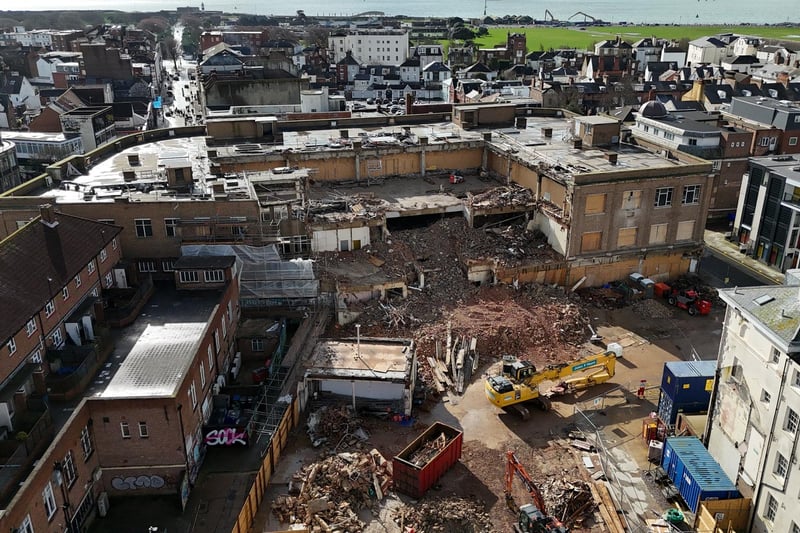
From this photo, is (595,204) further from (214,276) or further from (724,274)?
(214,276)

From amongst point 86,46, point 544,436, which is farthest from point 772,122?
point 86,46

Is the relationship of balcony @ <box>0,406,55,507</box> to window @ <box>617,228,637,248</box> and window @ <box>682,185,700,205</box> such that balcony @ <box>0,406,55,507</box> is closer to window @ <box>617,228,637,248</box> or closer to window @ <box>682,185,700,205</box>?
window @ <box>617,228,637,248</box>

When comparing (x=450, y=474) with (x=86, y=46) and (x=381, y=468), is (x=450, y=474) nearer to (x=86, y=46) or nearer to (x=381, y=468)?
(x=381, y=468)

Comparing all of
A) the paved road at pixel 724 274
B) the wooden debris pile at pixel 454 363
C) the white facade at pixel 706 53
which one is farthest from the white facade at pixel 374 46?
the wooden debris pile at pixel 454 363

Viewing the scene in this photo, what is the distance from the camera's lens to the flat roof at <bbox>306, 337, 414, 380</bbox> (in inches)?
1339

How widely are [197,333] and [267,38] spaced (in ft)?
547

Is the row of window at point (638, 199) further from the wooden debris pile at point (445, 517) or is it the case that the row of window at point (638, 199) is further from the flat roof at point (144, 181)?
the wooden debris pile at point (445, 517)

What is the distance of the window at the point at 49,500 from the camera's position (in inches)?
909

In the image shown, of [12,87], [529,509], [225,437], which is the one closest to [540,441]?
[529,509]

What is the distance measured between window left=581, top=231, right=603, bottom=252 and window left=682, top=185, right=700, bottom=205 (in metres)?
7.33

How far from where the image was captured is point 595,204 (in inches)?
1845

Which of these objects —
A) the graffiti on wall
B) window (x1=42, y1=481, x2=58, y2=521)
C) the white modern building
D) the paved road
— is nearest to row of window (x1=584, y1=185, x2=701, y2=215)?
the paved road

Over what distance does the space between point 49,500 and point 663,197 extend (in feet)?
142

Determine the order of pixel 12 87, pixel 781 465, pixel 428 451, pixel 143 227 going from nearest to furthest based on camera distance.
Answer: pixel 781 465 < pixel 428 451 < pixel 143 227 < pixel 12 87
